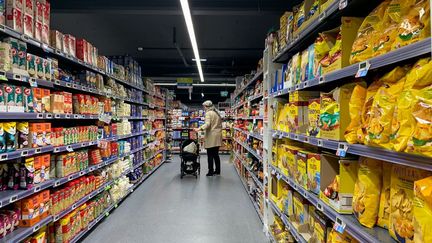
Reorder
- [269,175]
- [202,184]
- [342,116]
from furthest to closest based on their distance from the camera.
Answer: [202,184], [269,175], [342,116]

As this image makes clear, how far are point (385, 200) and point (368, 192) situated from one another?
9 centimetres

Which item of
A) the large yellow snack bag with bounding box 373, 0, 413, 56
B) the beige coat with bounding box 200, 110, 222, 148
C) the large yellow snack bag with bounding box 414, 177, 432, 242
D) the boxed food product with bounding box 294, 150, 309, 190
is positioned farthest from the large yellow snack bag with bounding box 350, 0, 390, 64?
the beige coat with bounding box 200, 110, 222, 148

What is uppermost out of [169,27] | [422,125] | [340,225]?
[169,27]

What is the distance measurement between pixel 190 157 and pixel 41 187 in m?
5.15

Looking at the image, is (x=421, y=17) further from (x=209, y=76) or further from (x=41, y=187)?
(x=209, y=76)

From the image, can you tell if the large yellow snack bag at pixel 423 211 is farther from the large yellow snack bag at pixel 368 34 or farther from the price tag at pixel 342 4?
the price tag at pixel 342 4

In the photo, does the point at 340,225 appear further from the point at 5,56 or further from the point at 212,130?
the point at 212,130

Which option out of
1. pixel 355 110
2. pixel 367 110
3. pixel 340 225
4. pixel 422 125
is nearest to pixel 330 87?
pixel 355 110

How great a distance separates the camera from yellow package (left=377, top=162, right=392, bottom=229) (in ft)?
5.00

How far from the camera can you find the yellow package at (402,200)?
1274mm

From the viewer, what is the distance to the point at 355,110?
165 centimetres

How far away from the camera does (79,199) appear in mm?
3945

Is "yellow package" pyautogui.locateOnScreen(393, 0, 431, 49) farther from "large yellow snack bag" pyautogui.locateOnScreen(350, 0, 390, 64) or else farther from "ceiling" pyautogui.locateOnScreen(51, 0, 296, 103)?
"ceiling" pyautogui.locateOnScreen(51, 0, 296, 103)

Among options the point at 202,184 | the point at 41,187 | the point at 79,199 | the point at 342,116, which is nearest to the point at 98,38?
the point at 202,184
